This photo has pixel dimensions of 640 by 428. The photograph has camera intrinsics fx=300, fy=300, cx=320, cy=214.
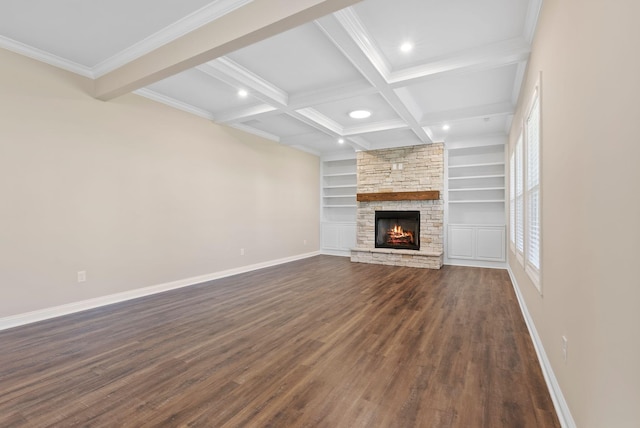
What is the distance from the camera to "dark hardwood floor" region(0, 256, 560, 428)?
5.57ft

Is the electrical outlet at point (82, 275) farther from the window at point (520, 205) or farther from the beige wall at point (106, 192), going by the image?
the window at point (520, 205)

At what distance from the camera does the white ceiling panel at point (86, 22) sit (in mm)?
2504

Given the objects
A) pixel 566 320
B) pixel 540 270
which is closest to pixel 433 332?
pixel 540 270

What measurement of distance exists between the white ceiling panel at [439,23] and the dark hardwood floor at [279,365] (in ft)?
9.25

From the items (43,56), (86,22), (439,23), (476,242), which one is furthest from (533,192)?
(43,56)

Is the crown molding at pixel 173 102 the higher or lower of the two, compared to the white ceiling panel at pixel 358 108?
lower

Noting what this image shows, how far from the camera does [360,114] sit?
510cm

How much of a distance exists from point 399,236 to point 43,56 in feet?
21.7

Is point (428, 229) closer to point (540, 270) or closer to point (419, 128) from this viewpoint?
point (419, 128)

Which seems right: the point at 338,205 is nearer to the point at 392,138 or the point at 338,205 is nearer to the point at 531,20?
the point at 392,138

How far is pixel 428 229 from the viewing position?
21.7 ft

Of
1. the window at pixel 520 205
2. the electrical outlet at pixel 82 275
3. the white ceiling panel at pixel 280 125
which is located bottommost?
the electrical outlet at pixel 82 275

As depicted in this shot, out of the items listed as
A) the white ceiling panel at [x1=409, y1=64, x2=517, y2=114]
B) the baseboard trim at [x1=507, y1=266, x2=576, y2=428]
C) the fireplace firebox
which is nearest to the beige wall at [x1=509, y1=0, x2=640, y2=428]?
the baseboard trim at [x1=507, y1=266, x2=576, y2=428]

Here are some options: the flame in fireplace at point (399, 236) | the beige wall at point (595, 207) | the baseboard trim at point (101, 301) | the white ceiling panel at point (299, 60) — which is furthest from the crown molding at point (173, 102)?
the flame in fireplace at point (399, 236)
